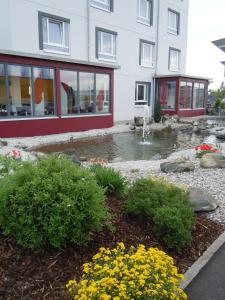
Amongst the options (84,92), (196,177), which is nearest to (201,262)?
(196,177)

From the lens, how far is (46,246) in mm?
2773

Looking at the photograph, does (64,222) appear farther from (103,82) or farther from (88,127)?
(103,82)

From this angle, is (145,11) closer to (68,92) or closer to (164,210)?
(68,92)

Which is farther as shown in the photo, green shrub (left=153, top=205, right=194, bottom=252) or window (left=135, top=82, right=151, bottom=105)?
window (left=135, top=82, right=151, bottom=105)

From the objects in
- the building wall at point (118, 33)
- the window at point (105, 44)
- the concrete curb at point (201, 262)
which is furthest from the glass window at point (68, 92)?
the concrete curb at point (201, 262)

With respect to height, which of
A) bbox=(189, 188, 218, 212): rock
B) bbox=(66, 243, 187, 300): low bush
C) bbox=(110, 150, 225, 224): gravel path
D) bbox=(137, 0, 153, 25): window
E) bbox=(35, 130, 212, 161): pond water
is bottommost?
bbox=(35, 130, 212, 161): pond water

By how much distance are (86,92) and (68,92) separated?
1.17m

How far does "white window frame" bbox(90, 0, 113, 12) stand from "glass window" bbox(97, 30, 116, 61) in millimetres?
1411

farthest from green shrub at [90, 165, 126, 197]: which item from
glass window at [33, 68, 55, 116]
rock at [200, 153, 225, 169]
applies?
glass window at [33, 68, 55, 116]

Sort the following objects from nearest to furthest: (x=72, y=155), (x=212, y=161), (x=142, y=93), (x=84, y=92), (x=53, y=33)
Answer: (x=212, y=161)
(x=72, y=155)
(x=84, y=92)
(x=53, y=33)
(x=142, y=93)

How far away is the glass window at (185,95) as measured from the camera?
70.2 ft

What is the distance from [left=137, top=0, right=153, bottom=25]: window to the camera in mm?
19609

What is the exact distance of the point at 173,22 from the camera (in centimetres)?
2295

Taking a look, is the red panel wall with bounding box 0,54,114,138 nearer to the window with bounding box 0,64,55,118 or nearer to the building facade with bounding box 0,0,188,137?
the building facade with bounding box 0,0,188,137
